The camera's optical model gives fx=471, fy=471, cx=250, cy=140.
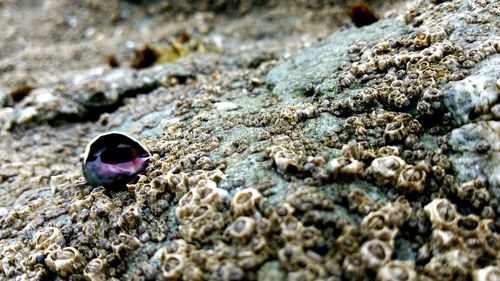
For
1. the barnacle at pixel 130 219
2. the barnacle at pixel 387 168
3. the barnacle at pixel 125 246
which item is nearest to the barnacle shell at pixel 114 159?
the barnacle at pixel 130 219

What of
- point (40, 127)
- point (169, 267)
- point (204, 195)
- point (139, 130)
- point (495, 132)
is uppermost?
point (495, 132)

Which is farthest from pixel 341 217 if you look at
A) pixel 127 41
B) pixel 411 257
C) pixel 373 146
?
pixel 127 41

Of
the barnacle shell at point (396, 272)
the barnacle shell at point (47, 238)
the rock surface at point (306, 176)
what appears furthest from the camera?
the barnacle shell at point (47, 238)

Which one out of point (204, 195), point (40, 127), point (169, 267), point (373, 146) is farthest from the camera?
point (40, 127)

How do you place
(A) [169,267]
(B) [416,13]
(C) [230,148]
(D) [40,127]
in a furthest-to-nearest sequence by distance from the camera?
(D) [40,127] < (B) [416,13] < (C) [230,148] < (A) [169,267]

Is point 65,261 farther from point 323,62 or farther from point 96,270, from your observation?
point 323,62

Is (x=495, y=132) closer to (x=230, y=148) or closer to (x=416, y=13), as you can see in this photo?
(x=230, y=148)

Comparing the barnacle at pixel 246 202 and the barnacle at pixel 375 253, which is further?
the barnacle at pixel 246 202

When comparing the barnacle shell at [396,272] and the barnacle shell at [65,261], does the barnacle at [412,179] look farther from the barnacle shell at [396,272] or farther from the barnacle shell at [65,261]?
the barnacle shell at [65,261]
